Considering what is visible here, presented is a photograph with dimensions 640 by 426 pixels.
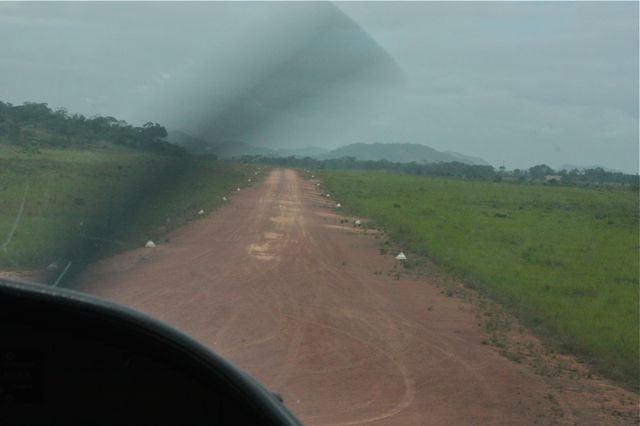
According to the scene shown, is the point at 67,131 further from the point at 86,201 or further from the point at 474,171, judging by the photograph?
the point at 474,171

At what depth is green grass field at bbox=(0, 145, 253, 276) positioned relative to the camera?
16.1 metres

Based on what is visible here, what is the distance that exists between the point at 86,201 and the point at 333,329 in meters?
13.5

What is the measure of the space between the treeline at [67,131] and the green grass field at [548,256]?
7612 millimetres

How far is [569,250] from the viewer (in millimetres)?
23625

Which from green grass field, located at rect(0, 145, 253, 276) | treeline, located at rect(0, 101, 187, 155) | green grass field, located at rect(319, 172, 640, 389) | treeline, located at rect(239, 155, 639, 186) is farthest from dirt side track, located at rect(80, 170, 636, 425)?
treeline, located at rect(239, 155, 639, 186)

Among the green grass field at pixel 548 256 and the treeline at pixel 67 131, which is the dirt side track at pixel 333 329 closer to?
the green grass field at pixel 548 256

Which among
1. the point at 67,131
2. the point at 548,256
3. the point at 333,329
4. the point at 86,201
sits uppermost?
the point at 67,131

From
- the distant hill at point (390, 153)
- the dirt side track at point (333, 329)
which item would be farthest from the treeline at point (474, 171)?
the dirt side track at point (333, 329)

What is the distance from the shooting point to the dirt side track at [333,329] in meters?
7.86

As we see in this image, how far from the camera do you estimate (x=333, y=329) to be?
428 inches

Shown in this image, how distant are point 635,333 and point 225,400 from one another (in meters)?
11.6

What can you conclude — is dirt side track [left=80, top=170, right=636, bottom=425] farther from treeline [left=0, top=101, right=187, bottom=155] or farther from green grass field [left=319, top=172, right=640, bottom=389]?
treeline [left=0, top=101, right=187, bottom=155]

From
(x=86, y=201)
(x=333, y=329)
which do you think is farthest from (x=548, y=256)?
(x=333, y=329)

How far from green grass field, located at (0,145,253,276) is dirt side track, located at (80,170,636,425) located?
42.1 inches
